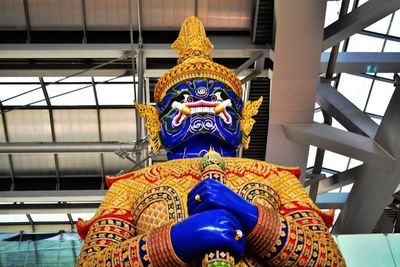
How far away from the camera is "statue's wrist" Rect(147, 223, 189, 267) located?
4.57 meters

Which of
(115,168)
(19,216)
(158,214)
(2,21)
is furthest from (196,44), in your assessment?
(19,216)

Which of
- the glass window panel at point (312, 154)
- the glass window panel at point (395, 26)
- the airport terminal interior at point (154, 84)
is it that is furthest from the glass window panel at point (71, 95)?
the glass window panel at point (395, 26)

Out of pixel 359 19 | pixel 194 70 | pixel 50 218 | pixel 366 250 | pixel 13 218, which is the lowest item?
pixel 50 218

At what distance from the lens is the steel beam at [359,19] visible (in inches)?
454

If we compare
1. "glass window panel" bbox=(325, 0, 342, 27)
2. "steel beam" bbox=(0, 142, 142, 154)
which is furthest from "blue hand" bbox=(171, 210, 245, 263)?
"glass window panel" bbox=(325, 0, 342, 27)

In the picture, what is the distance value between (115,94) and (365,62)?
7115mm

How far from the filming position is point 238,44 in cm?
1441

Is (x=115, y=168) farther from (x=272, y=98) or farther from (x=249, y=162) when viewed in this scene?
(x=249, y=162)

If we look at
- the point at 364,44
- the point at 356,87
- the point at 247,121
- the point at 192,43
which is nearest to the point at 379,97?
the point at 356,87

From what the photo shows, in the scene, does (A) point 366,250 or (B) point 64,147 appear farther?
(B) point 64,147

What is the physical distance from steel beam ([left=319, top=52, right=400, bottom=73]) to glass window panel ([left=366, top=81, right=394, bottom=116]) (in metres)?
2.23

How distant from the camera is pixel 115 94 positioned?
690 inches

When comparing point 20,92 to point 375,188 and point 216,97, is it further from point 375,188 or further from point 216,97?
point 216,97

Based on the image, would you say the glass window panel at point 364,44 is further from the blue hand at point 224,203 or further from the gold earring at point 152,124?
the blue hand at point 224,203
